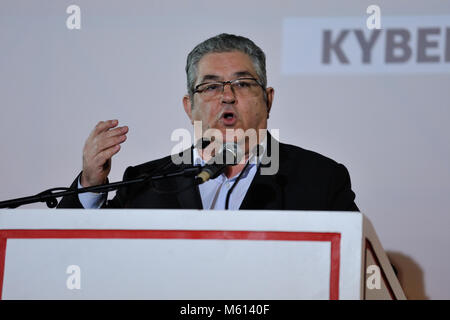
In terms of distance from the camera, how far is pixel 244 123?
2.21 m

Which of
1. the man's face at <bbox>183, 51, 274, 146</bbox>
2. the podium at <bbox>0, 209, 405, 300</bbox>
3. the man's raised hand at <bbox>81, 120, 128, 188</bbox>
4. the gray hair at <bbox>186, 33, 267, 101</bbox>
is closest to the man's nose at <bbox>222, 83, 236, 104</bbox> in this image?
the man's face at <bbox>183, 51, 274, 146</bbox>

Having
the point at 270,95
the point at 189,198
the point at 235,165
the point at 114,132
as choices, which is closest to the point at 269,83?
the point at 270,95

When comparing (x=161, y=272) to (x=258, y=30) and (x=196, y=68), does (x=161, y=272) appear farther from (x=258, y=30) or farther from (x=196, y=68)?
(x=258, y=30)

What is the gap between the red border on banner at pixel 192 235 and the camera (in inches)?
52.6

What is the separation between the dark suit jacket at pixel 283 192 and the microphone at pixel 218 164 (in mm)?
312

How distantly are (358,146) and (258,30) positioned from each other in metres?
0.57

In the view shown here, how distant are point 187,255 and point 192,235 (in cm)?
4

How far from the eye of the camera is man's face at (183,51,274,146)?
222 centimetres

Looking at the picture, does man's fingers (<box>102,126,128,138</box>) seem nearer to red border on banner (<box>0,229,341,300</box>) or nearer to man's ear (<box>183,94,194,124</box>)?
red border on banner (<box>0,229,341,300</box>)

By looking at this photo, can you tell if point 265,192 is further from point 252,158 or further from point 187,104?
point 187,104

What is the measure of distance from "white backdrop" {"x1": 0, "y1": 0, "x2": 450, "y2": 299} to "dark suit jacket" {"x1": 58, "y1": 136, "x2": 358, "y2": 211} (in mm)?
337

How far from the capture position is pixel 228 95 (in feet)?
7.30
